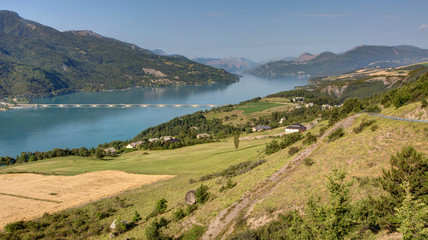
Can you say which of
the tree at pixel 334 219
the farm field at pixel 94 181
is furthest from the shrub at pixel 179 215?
the tree at pixel 334 219

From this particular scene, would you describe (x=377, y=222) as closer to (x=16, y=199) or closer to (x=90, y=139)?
(x=16, y=199)

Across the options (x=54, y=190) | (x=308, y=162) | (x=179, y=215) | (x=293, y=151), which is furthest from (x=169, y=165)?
(x=308, y=162)

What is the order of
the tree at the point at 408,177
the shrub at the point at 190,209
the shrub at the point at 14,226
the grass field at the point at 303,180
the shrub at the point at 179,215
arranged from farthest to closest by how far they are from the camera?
the shrub at the point at 14,226, the shrub at the point at 190,209, the shrub at the point at 179,215, the grass field at the point at 303,180, the tree at the point at 408,177

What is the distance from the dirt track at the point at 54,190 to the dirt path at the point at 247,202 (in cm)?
2043

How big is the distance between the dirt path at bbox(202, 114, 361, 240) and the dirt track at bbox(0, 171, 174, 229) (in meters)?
20.4

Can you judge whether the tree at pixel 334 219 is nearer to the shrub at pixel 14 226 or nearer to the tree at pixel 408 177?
the tree at pixel 408 177

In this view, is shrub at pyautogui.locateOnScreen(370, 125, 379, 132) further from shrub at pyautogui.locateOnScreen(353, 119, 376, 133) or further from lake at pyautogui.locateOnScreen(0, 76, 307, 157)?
lake at pyautogui.locateOnScreen(0, 76, 307, 157)

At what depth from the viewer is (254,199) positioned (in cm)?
1992

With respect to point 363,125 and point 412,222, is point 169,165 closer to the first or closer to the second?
point 363,125

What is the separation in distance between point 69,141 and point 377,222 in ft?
358

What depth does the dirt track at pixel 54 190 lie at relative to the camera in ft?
98.0

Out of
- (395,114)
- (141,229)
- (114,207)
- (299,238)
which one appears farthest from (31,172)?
(395,114)

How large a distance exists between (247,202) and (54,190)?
30669mm

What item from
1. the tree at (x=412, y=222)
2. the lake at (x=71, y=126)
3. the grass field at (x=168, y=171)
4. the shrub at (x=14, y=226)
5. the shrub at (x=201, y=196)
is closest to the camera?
the tree at (x=412, y=222)
